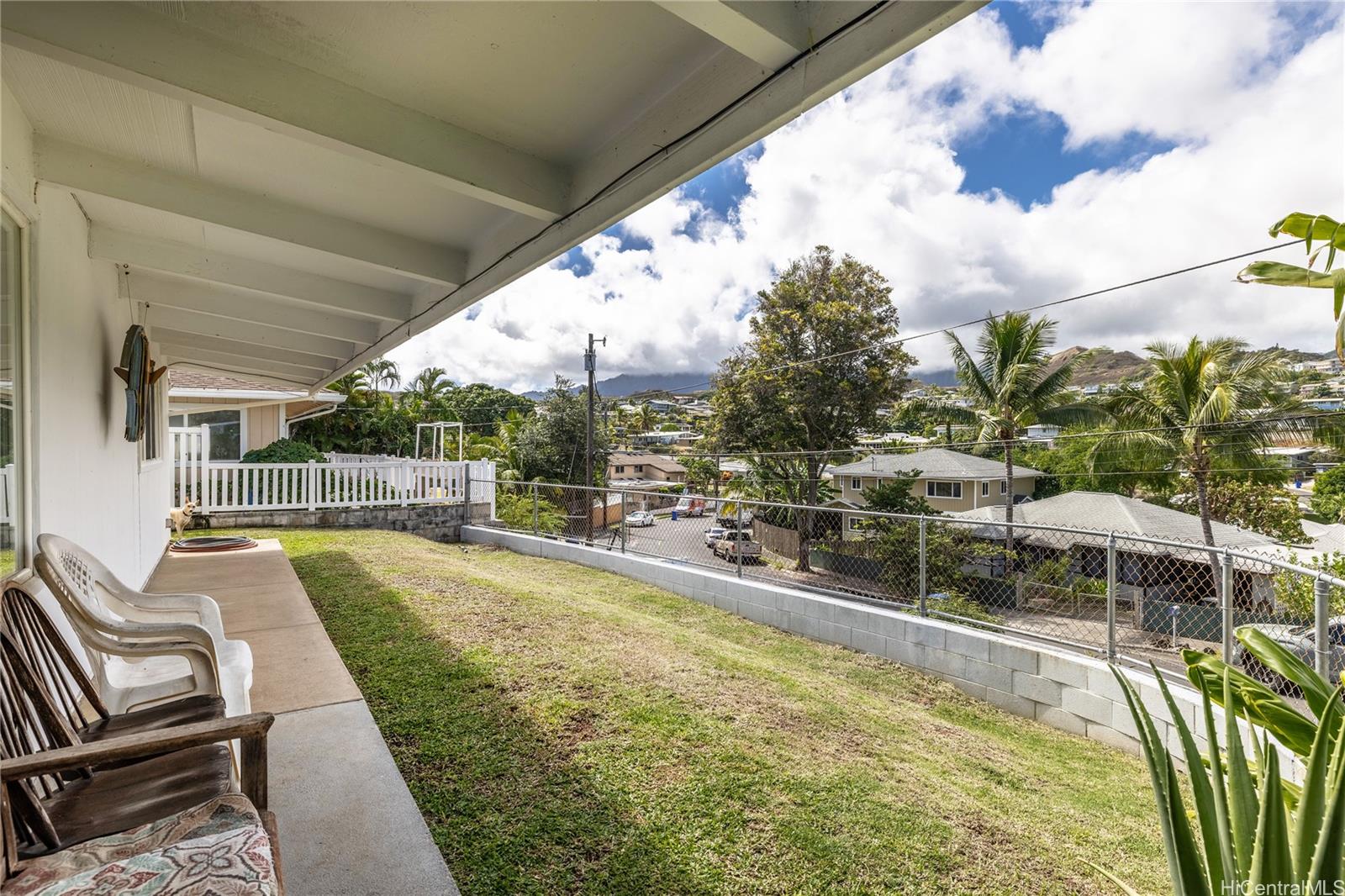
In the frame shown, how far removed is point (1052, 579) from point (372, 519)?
383 inches

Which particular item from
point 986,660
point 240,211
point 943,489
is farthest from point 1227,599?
point 943,489

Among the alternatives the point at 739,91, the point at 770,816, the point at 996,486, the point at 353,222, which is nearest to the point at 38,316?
the point at 353,222

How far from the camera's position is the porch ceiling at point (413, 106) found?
4.98 ft

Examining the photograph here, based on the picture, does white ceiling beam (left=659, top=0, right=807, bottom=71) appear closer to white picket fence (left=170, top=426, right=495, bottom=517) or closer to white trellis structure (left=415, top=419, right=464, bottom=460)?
white picket fence (left=170, top=426, right=495, bottom=517)

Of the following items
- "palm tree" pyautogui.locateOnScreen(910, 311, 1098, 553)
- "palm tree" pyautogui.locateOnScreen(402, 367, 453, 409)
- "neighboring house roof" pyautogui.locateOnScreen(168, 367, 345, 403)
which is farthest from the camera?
"palm tree" pyautogui.locateOnScreen(402, 367, 453, 409)

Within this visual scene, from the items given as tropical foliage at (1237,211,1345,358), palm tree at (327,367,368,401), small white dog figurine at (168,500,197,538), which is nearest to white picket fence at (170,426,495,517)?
small white dog figurine at (168,500,197,538)

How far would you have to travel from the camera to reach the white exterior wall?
7.41ft

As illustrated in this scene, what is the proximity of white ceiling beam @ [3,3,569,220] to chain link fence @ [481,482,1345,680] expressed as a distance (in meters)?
3.65

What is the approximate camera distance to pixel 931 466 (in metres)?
23.3

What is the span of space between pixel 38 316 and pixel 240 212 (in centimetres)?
82

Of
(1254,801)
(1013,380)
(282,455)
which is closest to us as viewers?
(1254,801)

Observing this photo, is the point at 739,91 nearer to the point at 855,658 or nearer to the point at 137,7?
the point at 137,7

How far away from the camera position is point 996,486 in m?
25.1

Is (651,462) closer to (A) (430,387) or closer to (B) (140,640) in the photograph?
(A) (430,387)
